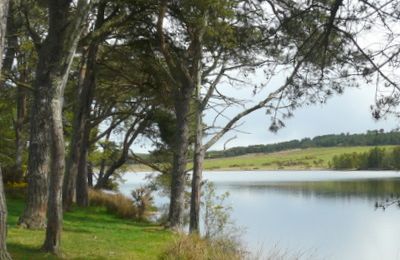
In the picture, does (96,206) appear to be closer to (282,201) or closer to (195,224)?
(195,224)

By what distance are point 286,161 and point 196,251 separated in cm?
11505

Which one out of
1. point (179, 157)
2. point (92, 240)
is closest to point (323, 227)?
point (179, 157)

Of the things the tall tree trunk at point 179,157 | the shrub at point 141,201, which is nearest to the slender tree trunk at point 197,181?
the tall tree trunk at point 179,157

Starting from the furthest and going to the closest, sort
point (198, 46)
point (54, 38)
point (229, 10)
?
1. point (198, 46)
2. point (229, 10)
3. point (54, 38)

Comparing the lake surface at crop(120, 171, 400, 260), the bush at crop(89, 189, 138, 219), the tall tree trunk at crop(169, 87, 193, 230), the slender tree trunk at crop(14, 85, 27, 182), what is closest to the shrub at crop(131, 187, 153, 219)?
the bush at crop(89, 189, 138, 219)

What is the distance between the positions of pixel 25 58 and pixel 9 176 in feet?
14.4

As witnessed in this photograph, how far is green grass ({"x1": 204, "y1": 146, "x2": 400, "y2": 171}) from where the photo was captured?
379ft

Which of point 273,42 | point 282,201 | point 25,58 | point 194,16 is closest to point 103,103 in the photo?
point 25,58

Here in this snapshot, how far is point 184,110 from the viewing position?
1531 centimetres

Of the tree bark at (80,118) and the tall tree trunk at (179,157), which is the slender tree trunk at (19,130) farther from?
Result: the tall tree trunk at (179,157)

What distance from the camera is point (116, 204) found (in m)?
19.9

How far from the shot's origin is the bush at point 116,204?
1900cm

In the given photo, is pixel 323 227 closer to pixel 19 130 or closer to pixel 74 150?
pixel 74 150

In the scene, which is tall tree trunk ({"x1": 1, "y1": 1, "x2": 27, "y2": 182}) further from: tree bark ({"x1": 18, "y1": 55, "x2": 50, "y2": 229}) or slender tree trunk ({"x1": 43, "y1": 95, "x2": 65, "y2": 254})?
slender tree trunk ({"x1": 43, "y1": 95, "x2": 65, "y2": 254})
